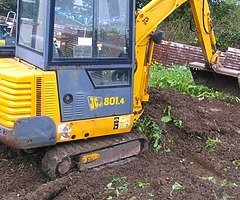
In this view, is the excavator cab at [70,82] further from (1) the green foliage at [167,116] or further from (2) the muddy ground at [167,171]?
(1) the green foliage at [167,116]

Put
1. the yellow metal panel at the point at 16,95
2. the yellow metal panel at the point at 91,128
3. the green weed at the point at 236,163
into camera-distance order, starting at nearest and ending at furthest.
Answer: the yellow metal panel at the point at 16,95, the yellow metal panel at the point at 91,128, the green weed at the point at 236,163

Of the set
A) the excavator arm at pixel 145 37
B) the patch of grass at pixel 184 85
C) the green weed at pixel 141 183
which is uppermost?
the excavator arm at pixel 145 37

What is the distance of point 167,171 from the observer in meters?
5.70

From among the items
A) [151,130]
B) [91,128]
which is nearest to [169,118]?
[151,130]

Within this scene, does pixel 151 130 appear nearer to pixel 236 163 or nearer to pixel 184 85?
pixel 236 163

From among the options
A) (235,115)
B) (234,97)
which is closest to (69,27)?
(235,115)

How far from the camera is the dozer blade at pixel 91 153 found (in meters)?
5.43

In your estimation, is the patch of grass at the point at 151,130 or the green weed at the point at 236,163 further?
the patch of grass at the point at 151,130

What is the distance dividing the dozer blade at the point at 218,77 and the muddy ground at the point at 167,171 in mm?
776

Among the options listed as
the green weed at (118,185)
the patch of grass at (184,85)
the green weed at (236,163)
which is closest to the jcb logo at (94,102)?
the green weed at (118,185)

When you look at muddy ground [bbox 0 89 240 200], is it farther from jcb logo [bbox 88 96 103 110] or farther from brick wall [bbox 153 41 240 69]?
brick wall [bbox 153 41 240 69]

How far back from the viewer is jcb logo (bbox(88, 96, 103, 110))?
5480mm

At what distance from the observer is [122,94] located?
573 centimetres

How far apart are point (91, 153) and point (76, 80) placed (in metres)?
0.90
